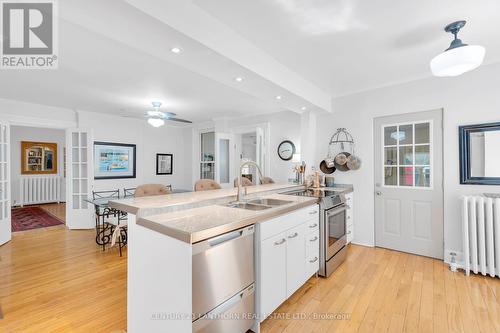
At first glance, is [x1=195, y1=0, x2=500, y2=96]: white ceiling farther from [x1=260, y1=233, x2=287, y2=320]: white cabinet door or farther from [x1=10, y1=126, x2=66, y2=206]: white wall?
[x1=10, y1=126, x2=66, y2=206]: white wall

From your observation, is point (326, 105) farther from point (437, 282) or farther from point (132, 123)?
point (132, 123)

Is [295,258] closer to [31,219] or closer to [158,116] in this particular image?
[158,116]

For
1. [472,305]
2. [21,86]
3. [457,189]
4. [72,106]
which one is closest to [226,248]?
[472,305]

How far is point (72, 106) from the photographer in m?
4.66

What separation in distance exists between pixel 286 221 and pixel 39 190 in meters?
8.64

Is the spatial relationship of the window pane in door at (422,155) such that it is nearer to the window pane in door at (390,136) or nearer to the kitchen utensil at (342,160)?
the window pane in door at (390,136)

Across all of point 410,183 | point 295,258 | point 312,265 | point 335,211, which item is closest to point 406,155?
point 410,183

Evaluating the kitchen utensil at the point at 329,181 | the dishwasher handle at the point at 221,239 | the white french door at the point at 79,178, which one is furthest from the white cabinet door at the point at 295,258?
the white french door at the point at 79,178

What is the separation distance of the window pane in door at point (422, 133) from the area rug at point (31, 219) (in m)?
7.09

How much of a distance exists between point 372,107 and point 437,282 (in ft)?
8.03

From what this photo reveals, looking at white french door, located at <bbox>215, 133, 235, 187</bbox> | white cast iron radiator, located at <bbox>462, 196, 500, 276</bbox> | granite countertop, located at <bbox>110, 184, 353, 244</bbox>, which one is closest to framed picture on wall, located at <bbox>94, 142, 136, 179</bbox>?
white french door, located at <bbox>215, 133, 235, 187</bbox>

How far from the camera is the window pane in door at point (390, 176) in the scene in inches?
137

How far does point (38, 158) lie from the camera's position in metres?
7.31

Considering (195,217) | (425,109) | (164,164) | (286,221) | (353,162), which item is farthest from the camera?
(164,164)
